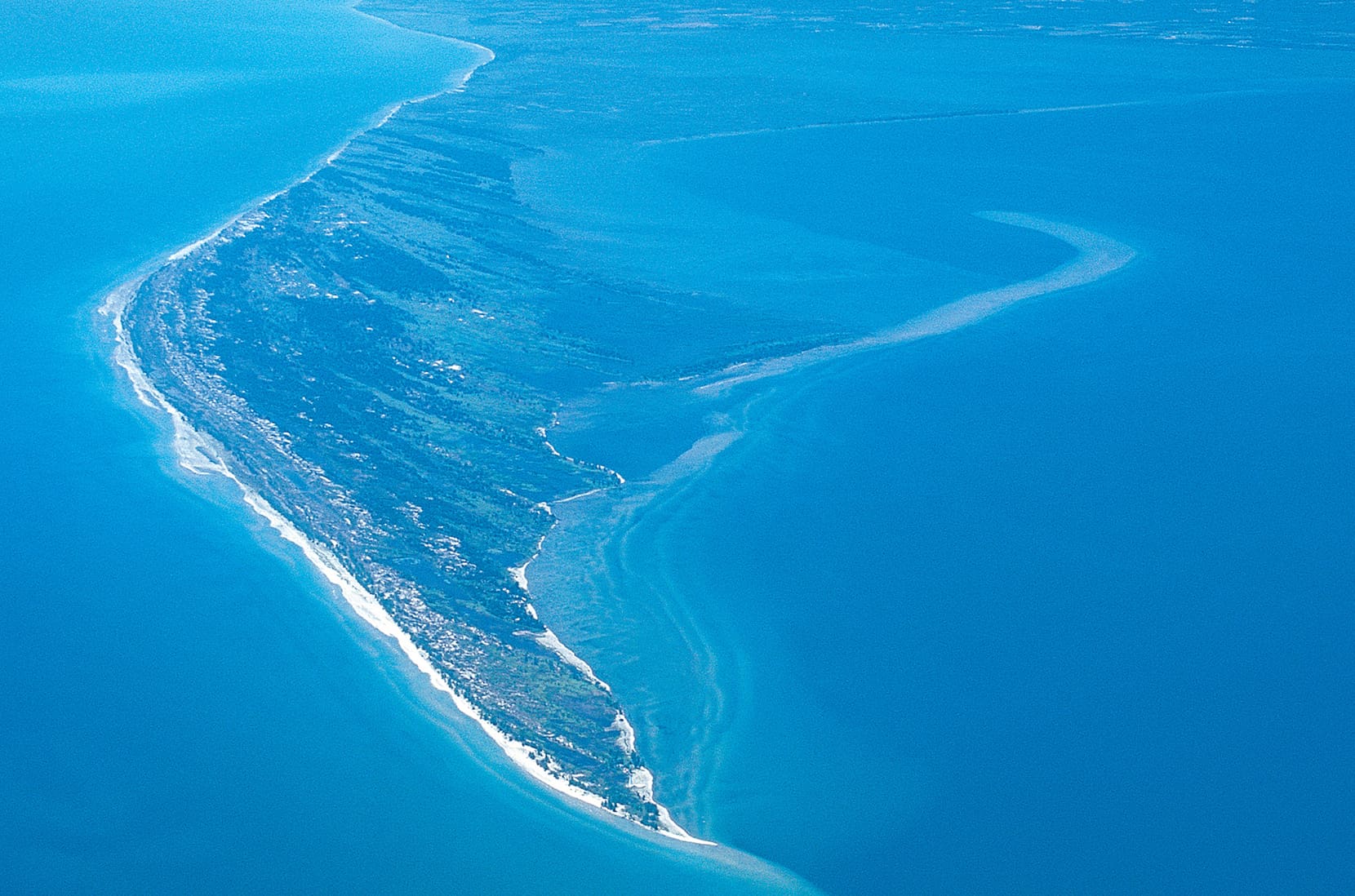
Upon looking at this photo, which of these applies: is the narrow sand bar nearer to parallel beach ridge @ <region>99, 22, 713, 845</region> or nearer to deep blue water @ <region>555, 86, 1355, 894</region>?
deep blue water @ <region>555, 86, 1355, 894</region>

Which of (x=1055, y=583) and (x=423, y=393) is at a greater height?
(x=423, y=393)

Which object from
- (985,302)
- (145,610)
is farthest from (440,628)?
(985,302)

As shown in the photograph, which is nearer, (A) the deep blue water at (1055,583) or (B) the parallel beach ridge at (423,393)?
(A) the deep blue water at (1055,583)

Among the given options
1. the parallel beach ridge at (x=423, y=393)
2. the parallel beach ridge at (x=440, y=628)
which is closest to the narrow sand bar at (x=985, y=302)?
the parallel beach ridge at (x=423, y=393)

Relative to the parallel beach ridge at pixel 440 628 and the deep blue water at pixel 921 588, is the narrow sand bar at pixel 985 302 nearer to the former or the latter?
the deep blue water at pixel 921 588

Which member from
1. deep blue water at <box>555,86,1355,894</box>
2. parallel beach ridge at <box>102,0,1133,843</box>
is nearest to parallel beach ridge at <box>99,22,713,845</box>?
parallel beach ridge at <box>102,0,1133,843</box>

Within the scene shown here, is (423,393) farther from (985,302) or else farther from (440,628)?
(985,302)

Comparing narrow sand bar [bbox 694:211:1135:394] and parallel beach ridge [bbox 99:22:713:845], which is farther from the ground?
narrow sand bar [bbox 694:211:1135:394]

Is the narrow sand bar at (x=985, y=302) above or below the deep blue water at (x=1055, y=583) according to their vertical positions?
above

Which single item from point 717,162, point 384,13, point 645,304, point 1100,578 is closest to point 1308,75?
point 717,162
